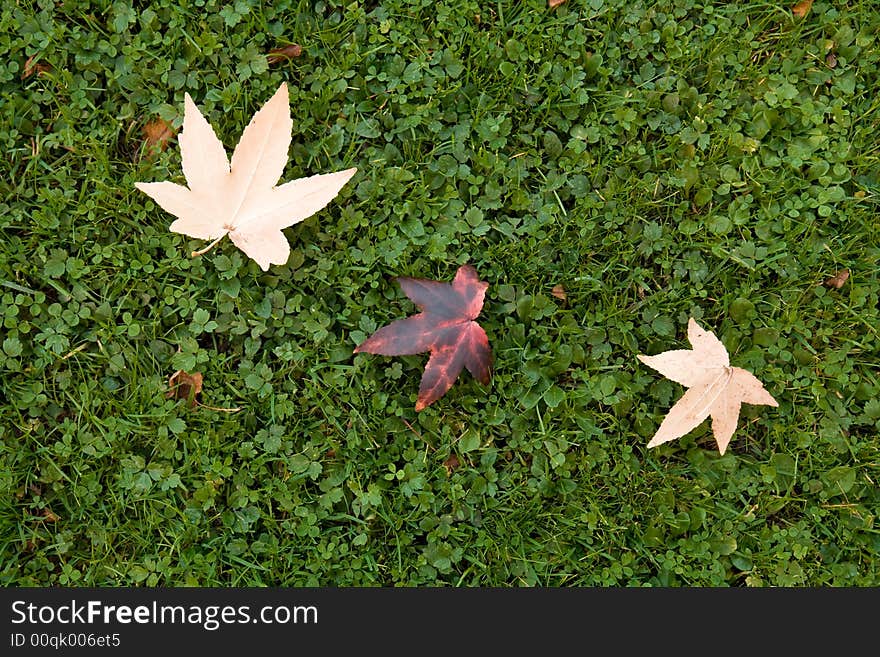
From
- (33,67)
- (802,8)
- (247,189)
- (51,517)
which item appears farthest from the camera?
(802,8)

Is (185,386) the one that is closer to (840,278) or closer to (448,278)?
(448,278)

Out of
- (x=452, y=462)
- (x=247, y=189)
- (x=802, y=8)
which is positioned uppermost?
(x=802, y=8)

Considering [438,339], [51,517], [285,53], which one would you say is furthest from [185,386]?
[285,53]

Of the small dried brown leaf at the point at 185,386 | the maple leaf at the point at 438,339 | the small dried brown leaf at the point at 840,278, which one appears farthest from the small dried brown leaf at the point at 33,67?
the small dried brown leaf at the point at 840,278

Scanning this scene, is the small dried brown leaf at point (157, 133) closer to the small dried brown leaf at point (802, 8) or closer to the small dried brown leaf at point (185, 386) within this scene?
the small dried brown leaf at point (185, 386)

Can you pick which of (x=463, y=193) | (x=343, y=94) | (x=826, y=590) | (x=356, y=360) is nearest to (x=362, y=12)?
(x=343, y=94)

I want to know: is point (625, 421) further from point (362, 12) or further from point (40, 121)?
point (40, 121)
